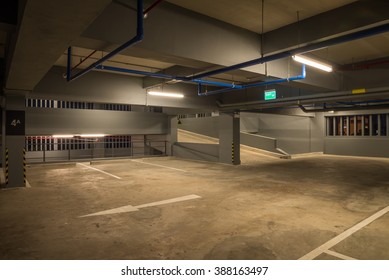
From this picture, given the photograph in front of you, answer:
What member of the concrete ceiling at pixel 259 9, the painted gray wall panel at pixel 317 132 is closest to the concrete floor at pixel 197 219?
the concrete ceiling at pixel 259 9

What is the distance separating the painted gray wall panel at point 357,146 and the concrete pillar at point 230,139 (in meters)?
8.68

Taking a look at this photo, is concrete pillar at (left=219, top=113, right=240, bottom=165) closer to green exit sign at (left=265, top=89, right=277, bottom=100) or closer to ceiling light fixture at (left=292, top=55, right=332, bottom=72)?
green exit sign at (left=265, top=89, right=277, bottom=100)

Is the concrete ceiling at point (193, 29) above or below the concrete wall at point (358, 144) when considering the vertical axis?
above

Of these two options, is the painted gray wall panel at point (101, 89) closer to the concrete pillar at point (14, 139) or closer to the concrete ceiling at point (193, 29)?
the concrete pillar at point (14, 139)

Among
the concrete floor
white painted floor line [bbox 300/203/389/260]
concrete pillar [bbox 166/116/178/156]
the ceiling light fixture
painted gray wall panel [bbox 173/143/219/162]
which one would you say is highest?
the ceiling light fixture

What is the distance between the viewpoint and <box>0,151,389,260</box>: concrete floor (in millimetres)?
3766

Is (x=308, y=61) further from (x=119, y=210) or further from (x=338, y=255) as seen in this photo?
(x=119, y=210)

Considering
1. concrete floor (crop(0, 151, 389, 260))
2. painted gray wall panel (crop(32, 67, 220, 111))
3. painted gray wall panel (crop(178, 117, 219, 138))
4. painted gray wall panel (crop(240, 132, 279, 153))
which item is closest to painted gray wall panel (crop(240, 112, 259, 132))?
painted gray wall panel (crop(240, 132, 279, 153))

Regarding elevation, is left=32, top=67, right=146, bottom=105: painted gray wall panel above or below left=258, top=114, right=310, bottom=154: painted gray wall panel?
above

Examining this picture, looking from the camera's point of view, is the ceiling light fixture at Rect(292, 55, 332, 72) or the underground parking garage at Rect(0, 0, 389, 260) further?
the ceiling light fixture at Rect(292, 55, 332, 72)

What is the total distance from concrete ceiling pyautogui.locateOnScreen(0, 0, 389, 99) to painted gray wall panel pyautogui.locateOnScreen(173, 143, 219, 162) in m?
8.85

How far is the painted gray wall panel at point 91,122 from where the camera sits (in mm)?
12562

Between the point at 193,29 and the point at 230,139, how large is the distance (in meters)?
9.31

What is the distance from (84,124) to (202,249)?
471 inches
